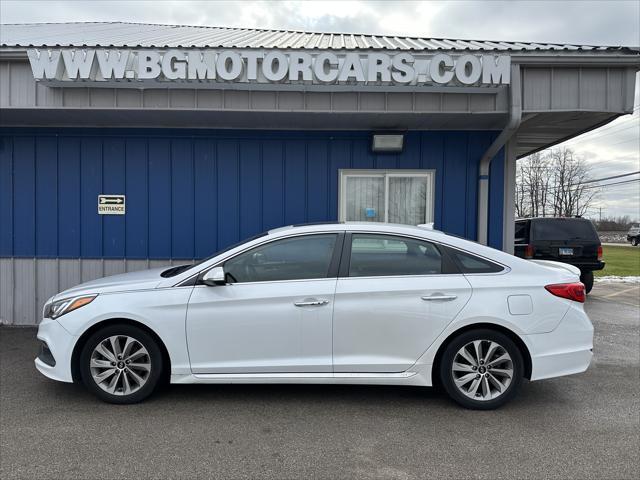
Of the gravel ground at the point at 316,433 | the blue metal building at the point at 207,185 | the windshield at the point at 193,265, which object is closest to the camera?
the gravel ground at the point at 316,433

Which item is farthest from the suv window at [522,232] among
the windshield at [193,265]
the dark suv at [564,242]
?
the windshield at [193,265]

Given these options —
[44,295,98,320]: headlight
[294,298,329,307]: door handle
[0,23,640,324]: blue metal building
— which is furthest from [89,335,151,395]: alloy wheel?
[0,23,640,324]: blue metal building

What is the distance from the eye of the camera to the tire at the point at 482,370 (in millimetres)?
3922

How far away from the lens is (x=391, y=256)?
4.12 meters

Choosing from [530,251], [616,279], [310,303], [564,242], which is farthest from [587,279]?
[310,303]

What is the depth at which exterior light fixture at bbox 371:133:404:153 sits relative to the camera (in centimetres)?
681

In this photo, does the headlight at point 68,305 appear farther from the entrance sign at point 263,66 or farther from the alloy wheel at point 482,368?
the alloy wheel at point 482,368

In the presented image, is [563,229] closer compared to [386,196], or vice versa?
[386,196]

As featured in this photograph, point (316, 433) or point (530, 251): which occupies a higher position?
point (530, 251)

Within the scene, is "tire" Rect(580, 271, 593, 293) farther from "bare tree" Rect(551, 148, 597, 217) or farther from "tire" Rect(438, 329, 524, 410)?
"bare tree" Rect(551, 148, 597, 217)

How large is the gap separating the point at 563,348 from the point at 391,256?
1.65 m

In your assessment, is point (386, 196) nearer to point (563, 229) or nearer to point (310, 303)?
point (310, 303)

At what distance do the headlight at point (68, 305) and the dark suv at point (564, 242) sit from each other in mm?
9754

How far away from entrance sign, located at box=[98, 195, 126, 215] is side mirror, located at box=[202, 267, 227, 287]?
12.5ft
